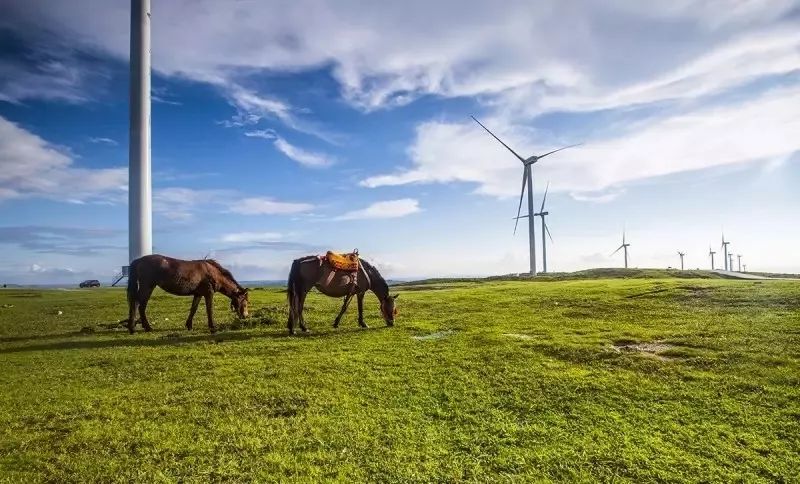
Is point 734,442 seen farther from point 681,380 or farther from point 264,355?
point 264,355

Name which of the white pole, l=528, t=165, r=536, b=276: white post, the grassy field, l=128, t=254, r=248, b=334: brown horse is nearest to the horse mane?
l=128, t=254, r=248, b=334: brown horse

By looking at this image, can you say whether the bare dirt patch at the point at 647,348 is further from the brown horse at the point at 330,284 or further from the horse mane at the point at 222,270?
the horse mane at the point at 222,270

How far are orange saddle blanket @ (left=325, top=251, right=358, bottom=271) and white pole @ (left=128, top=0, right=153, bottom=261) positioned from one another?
110 feet

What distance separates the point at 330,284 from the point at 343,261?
82 centimetres

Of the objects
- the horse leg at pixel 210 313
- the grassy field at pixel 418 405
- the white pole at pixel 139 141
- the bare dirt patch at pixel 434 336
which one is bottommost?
the grassy field at pixel 418 405

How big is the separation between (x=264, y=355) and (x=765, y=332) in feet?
38.0

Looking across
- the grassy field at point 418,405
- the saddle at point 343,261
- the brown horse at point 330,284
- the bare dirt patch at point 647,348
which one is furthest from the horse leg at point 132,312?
the bare dirt patch at point 647,348

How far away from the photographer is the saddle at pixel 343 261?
47.0 ft

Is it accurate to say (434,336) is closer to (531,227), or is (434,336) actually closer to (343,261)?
(343,261)

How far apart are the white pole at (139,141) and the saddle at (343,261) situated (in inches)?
1316

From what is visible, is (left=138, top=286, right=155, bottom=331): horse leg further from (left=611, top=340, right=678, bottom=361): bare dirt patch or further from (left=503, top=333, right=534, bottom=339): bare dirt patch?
(left=611, top=340, right=678, bottom=361): bare dirt patch

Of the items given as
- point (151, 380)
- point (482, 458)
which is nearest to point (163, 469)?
point (482, 458)

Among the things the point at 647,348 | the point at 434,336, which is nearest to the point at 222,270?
the point at 434,336

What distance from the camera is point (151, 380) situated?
8.57m
